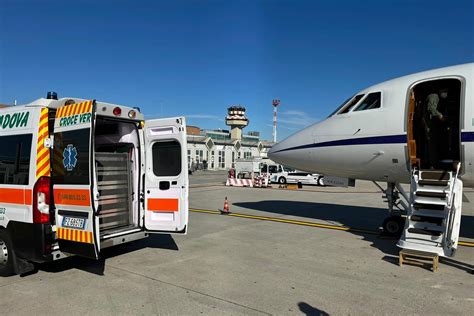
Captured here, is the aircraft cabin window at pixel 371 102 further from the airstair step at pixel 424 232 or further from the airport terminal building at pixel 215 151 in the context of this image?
the airport terminal building at pixel 215 151

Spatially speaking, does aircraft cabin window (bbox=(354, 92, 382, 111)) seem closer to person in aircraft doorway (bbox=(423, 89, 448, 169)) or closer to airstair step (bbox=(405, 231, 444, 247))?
person in aircraft doorway (bbox=(423, 89, 448, 169))

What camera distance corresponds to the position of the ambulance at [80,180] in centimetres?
508

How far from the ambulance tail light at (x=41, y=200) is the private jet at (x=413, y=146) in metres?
6.11

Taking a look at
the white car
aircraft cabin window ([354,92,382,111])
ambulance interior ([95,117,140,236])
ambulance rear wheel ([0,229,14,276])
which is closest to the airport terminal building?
the white car

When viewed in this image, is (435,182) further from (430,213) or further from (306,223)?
(306,223)

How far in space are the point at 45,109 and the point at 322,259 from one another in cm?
547

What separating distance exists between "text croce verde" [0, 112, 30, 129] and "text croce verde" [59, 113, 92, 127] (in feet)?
2.37

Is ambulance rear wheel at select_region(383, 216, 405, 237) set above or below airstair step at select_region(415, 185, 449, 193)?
below

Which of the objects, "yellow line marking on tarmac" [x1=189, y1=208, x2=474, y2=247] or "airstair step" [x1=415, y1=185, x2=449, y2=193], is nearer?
"airstair step" [x1=415, y1=185, x2=449, y2=193]

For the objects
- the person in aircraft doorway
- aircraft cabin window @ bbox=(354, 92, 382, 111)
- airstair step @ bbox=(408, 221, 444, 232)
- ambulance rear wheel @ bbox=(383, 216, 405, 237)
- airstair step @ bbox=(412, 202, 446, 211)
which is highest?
aircraft cabin window @ bbox=(354, 92, 382, 111)

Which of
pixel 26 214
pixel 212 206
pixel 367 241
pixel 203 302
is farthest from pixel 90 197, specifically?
pixel 212 206

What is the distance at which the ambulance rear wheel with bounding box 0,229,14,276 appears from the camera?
5.46 metres

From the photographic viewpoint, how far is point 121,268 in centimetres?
600

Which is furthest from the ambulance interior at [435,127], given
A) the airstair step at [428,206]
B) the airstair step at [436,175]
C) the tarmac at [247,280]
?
the tarmac at [247,280]
